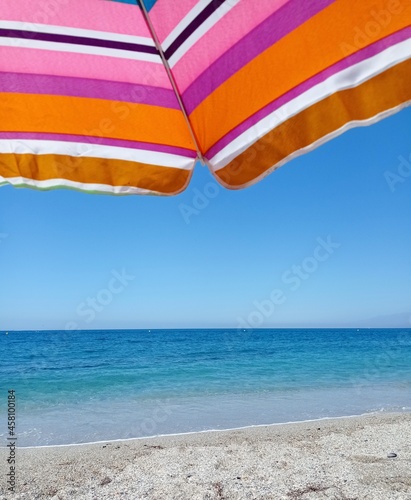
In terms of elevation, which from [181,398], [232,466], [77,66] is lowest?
[232,466]

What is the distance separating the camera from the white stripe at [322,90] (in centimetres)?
107

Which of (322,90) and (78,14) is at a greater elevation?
(78,14)

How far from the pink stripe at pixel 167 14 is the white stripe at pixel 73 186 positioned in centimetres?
55

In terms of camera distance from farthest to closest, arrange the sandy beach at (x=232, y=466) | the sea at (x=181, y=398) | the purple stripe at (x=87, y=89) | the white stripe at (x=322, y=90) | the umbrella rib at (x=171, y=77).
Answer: the sea at (x=181, y=398), the sandy beach at (x=232, y=466), the purple stripe at (x=87, y=89), the umbrella rib at (x=171, y=77), the white stripe at (x=322, y=90)

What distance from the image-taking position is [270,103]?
1299 millimetres

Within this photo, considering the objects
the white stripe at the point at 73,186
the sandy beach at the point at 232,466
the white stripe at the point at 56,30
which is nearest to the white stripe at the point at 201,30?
the white stripe at the point at 56,30

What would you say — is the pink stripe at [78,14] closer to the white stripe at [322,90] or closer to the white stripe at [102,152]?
the white stripe at [102,152]

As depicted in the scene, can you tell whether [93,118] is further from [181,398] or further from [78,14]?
[181,398]

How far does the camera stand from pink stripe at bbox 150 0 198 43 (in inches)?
52.0

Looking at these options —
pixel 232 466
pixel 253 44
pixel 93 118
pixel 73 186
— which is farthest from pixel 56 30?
pixel 232 466

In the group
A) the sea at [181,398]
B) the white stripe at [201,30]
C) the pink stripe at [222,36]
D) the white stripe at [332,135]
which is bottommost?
the sea at [181,398]

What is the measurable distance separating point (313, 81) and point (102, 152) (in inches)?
32.4

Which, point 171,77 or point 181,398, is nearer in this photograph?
point 171,77

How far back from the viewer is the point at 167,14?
1368 millimetres
